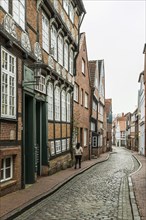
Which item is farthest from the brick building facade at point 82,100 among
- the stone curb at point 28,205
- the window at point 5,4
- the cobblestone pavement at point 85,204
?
the window at point 5,4

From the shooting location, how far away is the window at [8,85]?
36.7ft

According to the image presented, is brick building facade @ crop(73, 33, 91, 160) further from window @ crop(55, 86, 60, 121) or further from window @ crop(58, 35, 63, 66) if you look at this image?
window @ crop(58, 35, 63, 66)

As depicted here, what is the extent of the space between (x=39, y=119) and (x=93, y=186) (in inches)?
146

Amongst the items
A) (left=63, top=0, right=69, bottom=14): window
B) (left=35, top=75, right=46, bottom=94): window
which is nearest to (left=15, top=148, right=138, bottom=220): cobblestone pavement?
(left=35, top=75, right=46, bottom=94): window

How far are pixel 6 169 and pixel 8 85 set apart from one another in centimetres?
252

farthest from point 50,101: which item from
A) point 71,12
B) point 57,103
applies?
point 71,12

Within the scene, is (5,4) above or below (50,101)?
above

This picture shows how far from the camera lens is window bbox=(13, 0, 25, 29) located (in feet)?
40.0

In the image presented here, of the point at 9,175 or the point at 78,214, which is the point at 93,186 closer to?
the point at 9,175

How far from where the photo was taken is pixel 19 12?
1270 centimetres

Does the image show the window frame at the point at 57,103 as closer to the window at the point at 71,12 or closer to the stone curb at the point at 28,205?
the window at the point at 71,12

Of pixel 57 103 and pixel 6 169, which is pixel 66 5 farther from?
pixel 6 169

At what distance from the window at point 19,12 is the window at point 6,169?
14.1ft

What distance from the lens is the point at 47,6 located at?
1662 cm
